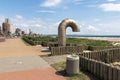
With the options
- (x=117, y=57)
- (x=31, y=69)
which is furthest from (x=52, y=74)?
(x=117, y=57)

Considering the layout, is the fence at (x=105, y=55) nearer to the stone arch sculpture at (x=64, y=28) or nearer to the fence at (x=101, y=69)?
the fence at (x=101, y=69)

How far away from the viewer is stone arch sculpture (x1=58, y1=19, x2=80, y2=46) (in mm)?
23000

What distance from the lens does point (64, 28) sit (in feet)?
76.2

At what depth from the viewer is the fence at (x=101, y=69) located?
977 centimetres

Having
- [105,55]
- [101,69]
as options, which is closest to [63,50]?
[105,55]

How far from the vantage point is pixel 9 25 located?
505 feet

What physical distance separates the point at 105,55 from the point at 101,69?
5999mm

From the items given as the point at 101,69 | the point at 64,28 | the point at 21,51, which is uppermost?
the point at 64,28

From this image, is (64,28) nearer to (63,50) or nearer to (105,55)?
(63,50)

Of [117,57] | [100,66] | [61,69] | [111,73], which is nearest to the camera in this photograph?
[111,73]

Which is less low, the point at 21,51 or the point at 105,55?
the point at 105,55

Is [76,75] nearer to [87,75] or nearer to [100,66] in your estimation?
[87,75]

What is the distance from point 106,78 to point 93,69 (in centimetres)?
141

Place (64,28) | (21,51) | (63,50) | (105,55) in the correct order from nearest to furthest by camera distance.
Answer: (105,55), (63,50), (64,28), (21,51)
